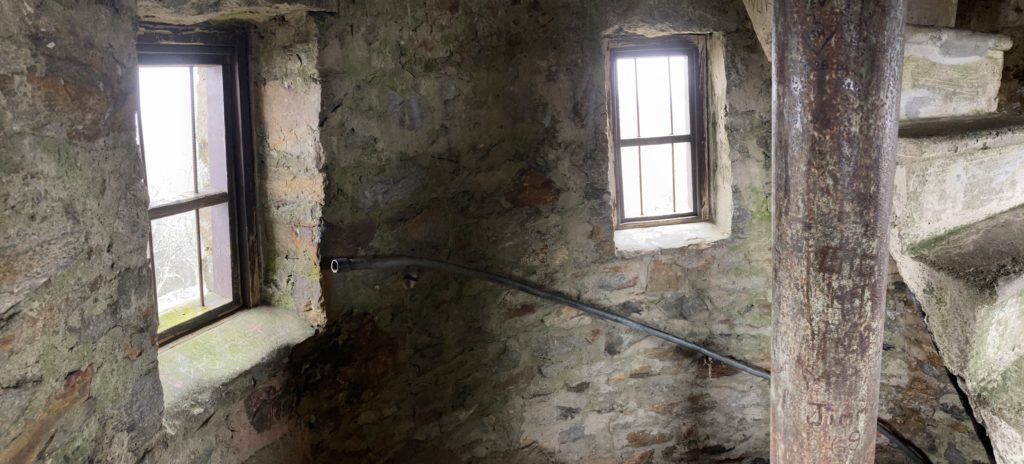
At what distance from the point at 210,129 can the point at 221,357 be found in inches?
26.3

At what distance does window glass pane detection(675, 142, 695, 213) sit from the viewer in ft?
9.90

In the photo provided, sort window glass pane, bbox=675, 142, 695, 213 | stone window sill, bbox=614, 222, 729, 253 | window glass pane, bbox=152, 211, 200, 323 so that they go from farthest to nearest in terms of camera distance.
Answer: window glass pane, bbox=675, 142, 695, 213
stone window sill, bbox=614, 222, 729, 253
window glass pane, bbox=152, 211, 200, 323

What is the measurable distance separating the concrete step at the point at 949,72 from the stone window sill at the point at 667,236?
1.07 metres

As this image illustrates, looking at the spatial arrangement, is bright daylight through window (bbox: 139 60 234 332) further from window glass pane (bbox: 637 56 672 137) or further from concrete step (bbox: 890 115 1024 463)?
concrete step (bbox: 890 115 1024 463)

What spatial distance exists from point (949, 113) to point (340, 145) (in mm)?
1718

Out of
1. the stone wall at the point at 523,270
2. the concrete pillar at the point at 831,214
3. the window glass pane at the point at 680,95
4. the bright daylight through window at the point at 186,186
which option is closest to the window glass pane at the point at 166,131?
the bright daylight through window at the point at 186,186

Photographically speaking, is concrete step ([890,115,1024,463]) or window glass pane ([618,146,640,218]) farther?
window glass pane ([618,146,640,218])

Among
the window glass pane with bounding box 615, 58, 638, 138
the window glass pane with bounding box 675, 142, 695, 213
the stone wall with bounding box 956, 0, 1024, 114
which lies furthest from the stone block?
the stone wall with bounding box 956, 0, 1024, 114

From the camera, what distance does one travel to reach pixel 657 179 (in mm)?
3025

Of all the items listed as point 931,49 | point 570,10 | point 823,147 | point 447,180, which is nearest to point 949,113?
point 931,49

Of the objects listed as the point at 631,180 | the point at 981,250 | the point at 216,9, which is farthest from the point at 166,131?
the point at 981,250

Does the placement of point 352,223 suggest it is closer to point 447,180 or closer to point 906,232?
point 447,180

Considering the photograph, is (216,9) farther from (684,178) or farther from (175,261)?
(684,178)

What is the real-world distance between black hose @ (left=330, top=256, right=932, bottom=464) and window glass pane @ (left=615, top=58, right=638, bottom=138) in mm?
713
